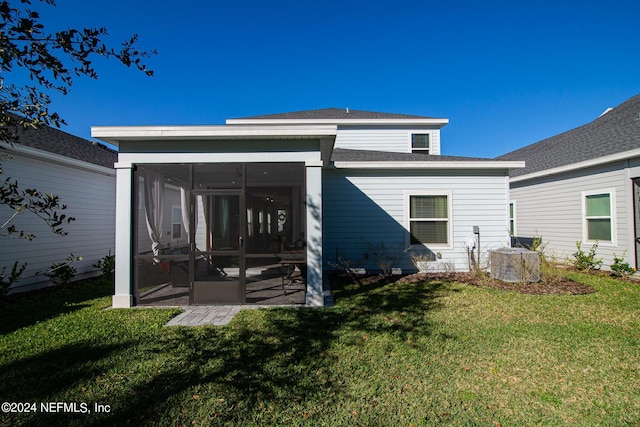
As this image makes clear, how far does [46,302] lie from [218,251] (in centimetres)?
368

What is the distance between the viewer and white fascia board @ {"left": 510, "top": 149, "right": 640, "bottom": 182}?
7.45m

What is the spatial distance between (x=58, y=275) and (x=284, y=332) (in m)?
6.43

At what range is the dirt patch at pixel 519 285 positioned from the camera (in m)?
6.39

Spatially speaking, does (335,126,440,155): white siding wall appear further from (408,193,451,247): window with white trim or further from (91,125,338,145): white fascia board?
(91,125,338,145): white fascia board

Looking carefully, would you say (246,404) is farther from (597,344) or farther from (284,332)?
(597,344)

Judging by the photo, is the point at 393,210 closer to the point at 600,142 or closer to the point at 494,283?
the point at 494,283

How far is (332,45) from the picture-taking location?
11.3 m

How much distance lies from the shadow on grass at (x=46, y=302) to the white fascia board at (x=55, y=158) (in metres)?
3.06

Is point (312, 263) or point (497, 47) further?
point (497, 47)

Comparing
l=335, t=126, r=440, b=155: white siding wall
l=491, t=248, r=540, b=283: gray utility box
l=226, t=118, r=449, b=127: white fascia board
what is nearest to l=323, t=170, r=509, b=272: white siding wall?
l=491, t=248, r=540, b=283: gray utility box

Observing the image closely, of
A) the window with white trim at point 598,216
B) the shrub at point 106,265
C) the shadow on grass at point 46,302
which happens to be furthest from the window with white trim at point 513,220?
the shrub at point 106,265

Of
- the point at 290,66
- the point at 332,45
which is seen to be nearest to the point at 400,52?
the point at 332,45

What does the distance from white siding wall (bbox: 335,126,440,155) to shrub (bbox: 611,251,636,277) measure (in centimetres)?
726

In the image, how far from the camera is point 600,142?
31.2 feet
